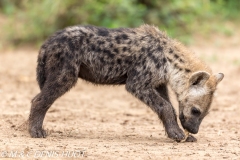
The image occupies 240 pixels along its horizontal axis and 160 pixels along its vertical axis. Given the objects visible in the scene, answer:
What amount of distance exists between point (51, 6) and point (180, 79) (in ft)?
24.6

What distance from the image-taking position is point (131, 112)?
936cm

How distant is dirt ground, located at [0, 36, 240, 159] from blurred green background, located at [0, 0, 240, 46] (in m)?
1.81

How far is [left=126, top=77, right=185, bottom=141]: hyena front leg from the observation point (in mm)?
7066

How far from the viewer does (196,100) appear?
7156 mm

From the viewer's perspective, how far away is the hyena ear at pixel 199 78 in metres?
7.04

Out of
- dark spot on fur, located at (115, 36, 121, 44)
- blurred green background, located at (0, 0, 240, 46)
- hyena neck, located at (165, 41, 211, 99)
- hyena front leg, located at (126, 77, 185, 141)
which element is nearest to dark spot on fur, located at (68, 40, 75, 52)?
dark spot on fur, located at (115, 36, 121, 44)

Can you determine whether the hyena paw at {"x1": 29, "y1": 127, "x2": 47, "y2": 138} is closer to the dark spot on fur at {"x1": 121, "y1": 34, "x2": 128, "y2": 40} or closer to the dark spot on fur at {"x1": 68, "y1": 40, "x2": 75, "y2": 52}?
the dark spot on fur at {"x1": 68, "y1": 40, "x2": 75, "y2": 52}

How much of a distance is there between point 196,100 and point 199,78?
0.29 m

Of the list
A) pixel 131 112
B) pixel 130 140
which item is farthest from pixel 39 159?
pixel 131 112

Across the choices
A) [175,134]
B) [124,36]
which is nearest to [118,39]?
[124,36]

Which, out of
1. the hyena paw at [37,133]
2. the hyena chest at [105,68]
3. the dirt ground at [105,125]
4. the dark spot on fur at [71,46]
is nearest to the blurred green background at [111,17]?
the dirt ground at [105,125]

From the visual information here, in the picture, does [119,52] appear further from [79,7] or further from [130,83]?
[79,7]

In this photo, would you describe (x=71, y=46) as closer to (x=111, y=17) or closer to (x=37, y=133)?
(x=37, y=133)

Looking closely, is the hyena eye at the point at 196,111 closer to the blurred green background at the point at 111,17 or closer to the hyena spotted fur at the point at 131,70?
the hyena spotted fur at the point at 131,70
